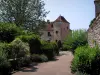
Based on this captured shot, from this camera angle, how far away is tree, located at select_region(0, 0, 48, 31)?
3934cm

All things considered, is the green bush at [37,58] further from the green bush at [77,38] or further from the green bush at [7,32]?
the green bush at [77,38]

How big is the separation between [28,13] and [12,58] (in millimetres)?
23101

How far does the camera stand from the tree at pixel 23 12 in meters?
39.3

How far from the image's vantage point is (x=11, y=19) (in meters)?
40.0

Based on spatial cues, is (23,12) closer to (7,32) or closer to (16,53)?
(7,32)

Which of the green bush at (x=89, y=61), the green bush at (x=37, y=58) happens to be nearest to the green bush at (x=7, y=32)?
the green bush at (x=37, y=58)

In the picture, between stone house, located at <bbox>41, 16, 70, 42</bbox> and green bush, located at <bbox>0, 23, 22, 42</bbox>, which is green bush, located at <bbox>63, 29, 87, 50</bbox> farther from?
stone house, located at <bbox>41, 16, 70, 42</bbox>

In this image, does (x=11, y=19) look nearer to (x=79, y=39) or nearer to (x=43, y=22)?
(x=43, y=22)

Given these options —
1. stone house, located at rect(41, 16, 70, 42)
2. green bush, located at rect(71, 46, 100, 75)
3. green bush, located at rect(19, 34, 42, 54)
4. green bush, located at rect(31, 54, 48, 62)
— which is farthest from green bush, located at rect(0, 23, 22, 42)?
stone house, located at rect(41, 16, 70, 42)

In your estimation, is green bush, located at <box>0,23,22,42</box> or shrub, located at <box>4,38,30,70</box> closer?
Answer: shrub, located at <box>4,38,30,70</box>

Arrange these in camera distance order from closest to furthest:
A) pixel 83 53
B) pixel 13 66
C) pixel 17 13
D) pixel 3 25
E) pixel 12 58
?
pixel 83 53 < pixel 13 66 < pixel 12 58 < pixel 3 25 < pixel 17 13

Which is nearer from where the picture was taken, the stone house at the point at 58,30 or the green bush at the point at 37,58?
the green bush at the point at 37,58

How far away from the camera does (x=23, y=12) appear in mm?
39781

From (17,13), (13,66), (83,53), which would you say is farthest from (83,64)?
(17,13)
